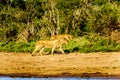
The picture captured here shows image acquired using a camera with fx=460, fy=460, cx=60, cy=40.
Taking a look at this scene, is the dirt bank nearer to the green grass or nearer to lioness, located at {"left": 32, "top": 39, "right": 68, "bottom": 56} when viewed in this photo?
lioness, located at {"left": 32, "top": 39, "right": 68, "bottom": 56}

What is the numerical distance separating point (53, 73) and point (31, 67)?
1.66 metres

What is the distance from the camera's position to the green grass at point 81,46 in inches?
738

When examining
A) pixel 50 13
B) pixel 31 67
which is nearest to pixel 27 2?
pixel 50 13

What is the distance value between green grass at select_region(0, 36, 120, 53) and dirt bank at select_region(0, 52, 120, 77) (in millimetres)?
1009

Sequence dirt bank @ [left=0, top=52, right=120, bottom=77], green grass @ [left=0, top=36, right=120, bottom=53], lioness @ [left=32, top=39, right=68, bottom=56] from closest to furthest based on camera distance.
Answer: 1. dirt bank @ [left=0, top=52, right=120, bottom=77]
2. lioness @ [left=32, top=39, right=68, bottom=56]
3. green grass @ [left=0, top=36, right=120, bottom=53]

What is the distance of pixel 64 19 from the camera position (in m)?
24.4

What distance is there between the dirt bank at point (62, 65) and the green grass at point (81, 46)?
101cm

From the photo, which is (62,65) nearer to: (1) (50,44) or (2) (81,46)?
(1) (50,44)

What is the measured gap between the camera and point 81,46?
19516mm

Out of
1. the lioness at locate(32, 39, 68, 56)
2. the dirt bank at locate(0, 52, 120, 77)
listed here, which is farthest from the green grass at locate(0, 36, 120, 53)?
the dirt bank at locate(0, 52, 120, 77)

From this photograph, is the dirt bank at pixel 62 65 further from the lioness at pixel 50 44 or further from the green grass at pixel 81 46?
the green grass at pixel 81 46

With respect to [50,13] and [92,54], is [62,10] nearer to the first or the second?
[50,13]

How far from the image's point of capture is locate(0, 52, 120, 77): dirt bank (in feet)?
44.3

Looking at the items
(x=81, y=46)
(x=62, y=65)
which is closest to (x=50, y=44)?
(x=81, y=46)
